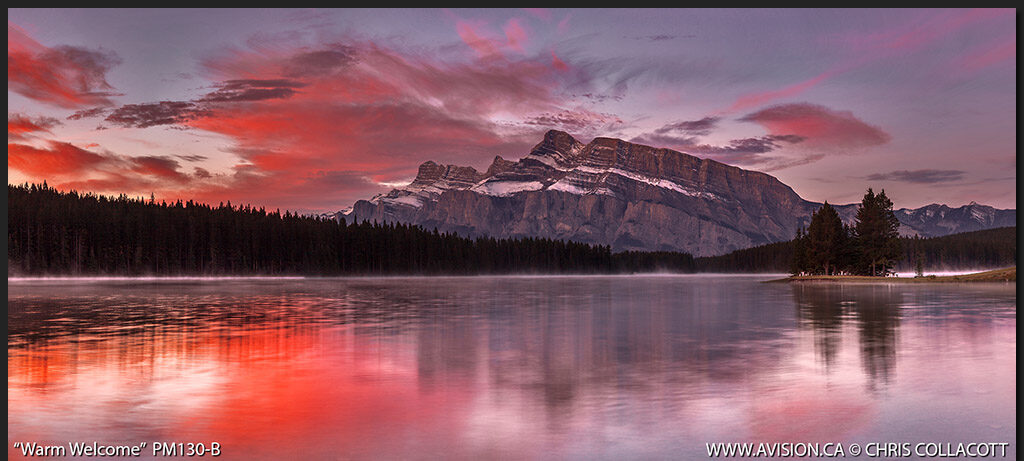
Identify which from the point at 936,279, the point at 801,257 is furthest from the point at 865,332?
the point at 801,257

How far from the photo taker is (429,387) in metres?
19.2

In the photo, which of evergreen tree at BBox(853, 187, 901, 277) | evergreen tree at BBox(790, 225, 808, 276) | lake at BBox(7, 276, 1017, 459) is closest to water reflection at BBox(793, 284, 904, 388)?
lake at BBox(7, 276, 1017, 459)

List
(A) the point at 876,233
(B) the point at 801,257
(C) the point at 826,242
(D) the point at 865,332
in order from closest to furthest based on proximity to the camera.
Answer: (D) the point at 865,332 < (A) the point at 876,233 < (C) the point at 826,242 < (B) the point at 801,257

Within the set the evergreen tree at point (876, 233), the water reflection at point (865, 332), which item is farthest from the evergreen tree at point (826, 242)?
the water reflection at point (865, 332)

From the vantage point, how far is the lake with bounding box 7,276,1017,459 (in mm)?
13594

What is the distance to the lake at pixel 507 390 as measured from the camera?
13594 mm

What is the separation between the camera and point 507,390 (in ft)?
61.7

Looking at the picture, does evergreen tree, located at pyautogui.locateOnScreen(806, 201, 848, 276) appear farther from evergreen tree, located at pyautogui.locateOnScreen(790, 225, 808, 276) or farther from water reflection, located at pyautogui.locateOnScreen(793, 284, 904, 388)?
water reflection, located at pyautogui.locateOnScreen(793, 284, 904, 388)

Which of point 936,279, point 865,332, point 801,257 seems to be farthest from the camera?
point 801,257

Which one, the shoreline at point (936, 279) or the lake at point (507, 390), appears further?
the shoreline at point (936, 279)

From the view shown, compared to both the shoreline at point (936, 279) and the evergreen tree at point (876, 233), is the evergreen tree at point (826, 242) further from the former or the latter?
the shoreline at point (936, 279)

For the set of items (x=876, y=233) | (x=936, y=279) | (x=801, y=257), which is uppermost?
(x=876, y=233)

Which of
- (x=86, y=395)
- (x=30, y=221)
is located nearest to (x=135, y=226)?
(x=30, y=221)

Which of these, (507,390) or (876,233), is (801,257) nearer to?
(876,233)
